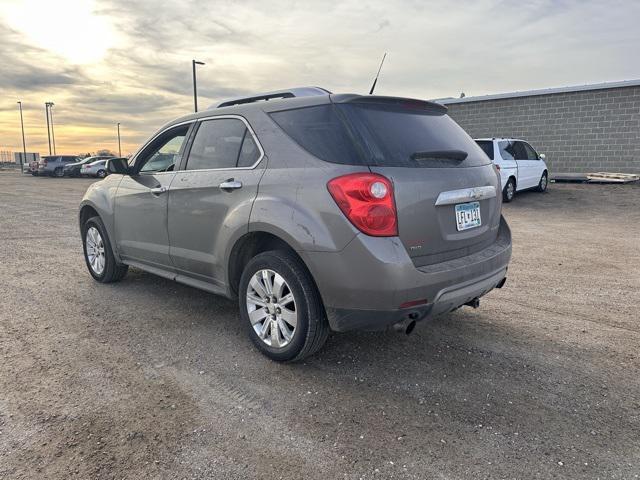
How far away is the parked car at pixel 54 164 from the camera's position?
113 ft

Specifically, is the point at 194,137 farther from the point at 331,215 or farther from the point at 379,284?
the point at 379,284

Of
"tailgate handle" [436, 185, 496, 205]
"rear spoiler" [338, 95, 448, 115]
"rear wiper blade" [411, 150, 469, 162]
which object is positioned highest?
"rear spoiler" [338, 95, 448, 115]

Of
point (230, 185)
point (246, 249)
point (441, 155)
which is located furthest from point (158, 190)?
point (441, 155)

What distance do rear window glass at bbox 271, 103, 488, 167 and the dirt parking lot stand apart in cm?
143

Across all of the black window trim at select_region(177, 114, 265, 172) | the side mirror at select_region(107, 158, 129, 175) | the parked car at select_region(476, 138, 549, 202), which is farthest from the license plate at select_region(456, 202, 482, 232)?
the parked car at select_region(476, 138, 549, 202)

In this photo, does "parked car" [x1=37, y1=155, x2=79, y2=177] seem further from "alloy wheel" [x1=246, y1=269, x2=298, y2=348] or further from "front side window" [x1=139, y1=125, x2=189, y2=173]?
"alloy wheel" [x1=246, y1=269, x2=298, y2=348]

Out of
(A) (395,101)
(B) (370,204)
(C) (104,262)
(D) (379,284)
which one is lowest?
(C) (104,262)

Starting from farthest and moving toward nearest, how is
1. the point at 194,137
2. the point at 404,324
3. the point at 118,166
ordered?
the point at 118,166
the point at 194,137
the point at 404,324

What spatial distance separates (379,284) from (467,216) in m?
0.89

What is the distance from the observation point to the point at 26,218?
1130cm

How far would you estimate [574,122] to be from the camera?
55.6 feet

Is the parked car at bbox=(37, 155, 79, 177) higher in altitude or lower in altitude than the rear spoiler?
lower

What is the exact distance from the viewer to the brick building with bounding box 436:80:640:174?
16.0 m

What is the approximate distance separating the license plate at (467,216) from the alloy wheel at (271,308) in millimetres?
1205
